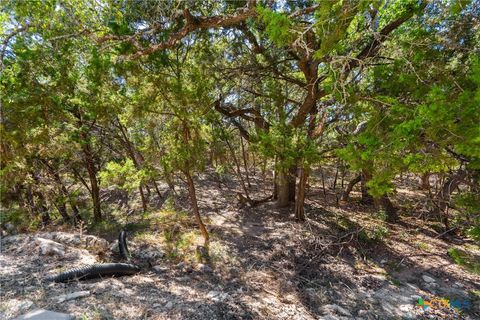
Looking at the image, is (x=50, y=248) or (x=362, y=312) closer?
(x=362, y=312)

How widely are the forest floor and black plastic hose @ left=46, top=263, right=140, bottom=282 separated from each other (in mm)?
224

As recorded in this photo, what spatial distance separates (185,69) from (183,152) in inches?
71.4

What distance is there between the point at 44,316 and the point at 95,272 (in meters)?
1.47

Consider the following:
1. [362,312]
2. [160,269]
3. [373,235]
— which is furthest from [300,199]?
[160,269]

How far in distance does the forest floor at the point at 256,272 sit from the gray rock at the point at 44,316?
12 centimetres

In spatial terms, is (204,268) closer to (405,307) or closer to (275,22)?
(405,307)

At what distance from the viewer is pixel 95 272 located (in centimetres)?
410

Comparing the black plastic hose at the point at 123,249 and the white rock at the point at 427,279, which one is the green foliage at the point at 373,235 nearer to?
the white rock at the point at 427,279

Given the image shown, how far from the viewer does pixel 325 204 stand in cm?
970

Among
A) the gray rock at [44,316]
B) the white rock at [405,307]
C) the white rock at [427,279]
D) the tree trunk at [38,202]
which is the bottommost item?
the white rock at [405,307]

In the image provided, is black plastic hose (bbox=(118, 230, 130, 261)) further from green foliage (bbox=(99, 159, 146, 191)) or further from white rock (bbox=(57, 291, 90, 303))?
white rock (bbox=(57, 291, 90, 303))

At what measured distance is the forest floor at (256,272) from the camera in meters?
3.40

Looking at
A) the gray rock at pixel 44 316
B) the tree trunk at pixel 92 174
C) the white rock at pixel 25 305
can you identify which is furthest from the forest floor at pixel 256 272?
the tree trunk at pixel 92 174

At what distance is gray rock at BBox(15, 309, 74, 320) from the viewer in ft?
8.60
